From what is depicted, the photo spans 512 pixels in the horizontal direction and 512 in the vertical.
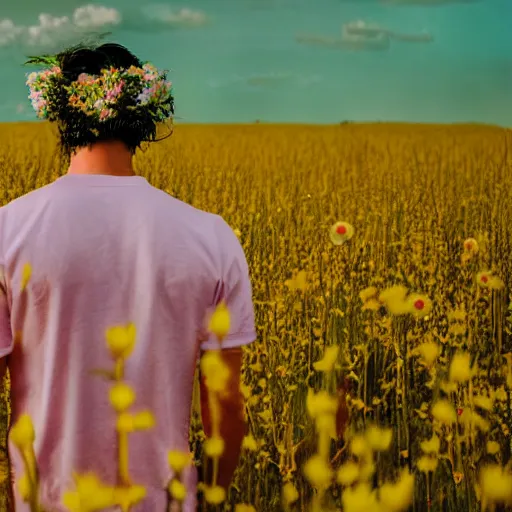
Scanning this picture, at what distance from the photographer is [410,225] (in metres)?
3.77

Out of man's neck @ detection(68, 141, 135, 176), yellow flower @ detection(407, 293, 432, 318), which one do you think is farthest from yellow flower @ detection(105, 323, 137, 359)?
yellow flower @ detection(407, 293, 432, 318)

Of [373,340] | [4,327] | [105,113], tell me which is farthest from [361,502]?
[373,340]

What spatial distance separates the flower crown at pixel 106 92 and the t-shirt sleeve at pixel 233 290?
12.0 inches

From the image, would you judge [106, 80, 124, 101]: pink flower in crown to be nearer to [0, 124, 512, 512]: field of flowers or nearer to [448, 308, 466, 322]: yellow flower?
[0, 124, 512, 512]: field of flowers

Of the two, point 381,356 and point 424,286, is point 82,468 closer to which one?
point 381,356

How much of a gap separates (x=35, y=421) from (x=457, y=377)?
29.2 inches

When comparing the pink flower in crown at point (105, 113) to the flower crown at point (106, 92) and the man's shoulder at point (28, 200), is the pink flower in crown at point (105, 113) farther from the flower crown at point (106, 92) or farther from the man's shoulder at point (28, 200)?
the man's shoulder at point (28, 200)

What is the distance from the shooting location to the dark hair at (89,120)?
134cm

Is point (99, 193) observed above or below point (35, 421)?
above

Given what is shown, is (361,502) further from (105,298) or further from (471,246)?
(471,246)

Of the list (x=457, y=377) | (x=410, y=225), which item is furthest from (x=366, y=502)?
(x=410, y=225)

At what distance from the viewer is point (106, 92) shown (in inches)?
54.2

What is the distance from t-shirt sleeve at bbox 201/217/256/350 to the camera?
→ 4.23ft

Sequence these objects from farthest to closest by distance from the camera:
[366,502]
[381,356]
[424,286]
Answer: [424,286] < [381,356] < [366,502]
